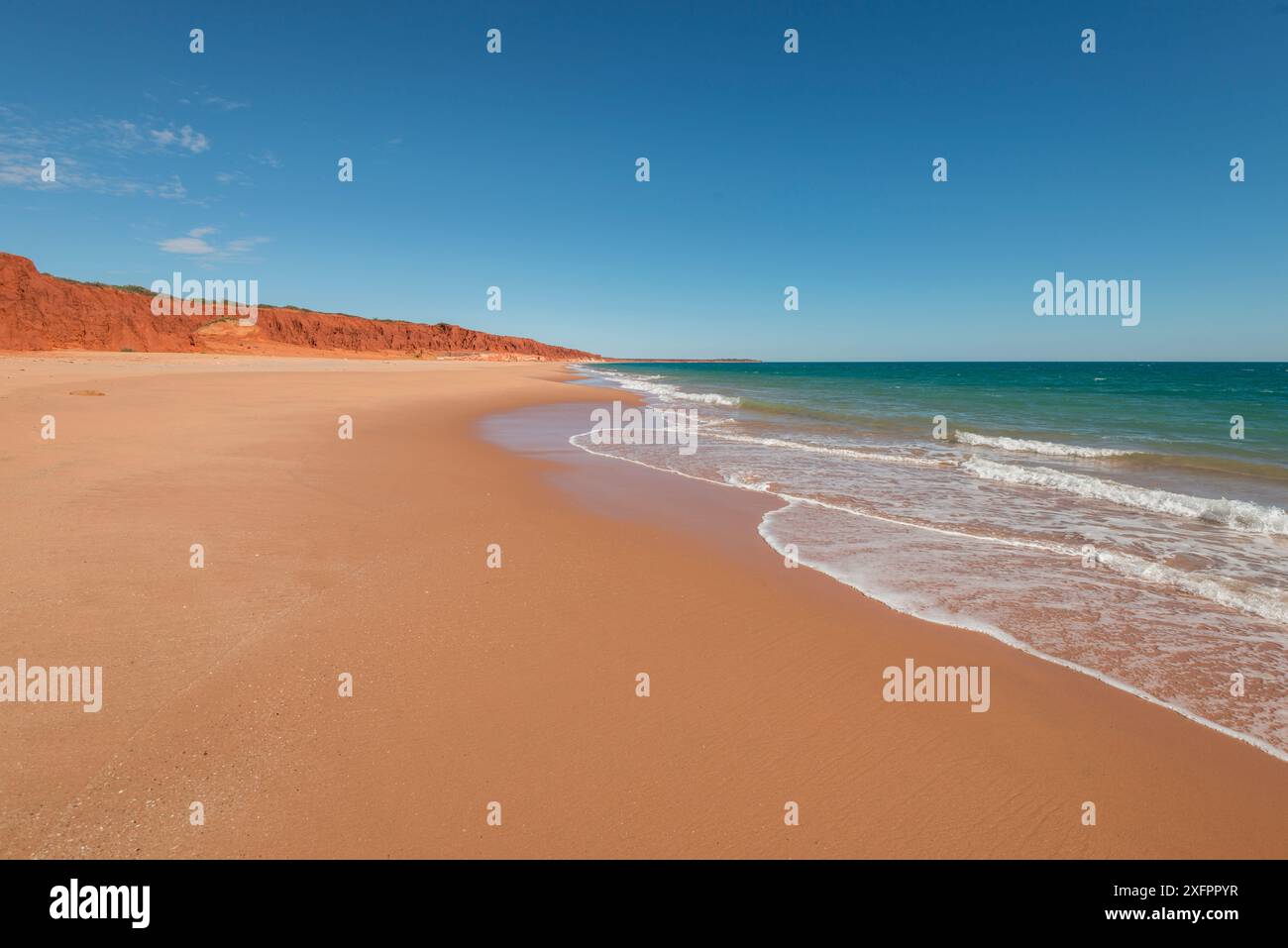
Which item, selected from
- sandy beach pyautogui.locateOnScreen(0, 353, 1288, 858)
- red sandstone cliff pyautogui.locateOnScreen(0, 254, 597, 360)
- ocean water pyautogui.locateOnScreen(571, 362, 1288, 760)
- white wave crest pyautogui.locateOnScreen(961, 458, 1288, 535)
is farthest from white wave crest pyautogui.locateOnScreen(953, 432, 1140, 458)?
red sandstone cliff pyautogui.locateOnScreen(0, 254, 597, 360)

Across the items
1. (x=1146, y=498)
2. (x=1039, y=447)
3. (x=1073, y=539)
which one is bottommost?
(x=1073, y=539)

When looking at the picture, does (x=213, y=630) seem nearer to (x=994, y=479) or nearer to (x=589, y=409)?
(x=994, y=479)

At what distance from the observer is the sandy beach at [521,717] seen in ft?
8.93

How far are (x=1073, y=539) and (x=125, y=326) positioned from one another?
71677 mm

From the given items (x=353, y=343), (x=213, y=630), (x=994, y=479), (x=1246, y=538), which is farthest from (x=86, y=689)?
(x=353, y=343)

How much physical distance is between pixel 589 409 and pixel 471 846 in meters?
26.0

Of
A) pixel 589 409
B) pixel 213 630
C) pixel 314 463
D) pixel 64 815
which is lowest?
pixel 64 815

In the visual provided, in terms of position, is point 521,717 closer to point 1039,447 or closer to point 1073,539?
point 1073,539

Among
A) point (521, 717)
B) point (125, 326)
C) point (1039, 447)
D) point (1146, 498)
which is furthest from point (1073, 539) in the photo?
point (125, 326)

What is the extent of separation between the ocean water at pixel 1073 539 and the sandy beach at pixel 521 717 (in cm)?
67

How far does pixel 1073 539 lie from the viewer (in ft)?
26.1

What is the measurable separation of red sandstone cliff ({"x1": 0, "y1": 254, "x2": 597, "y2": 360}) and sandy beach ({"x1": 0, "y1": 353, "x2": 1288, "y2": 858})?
56.6m

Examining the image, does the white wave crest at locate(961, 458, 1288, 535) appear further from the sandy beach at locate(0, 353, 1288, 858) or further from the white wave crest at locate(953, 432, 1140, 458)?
the sandy beach at locate(0, 353, 1288, 858)
